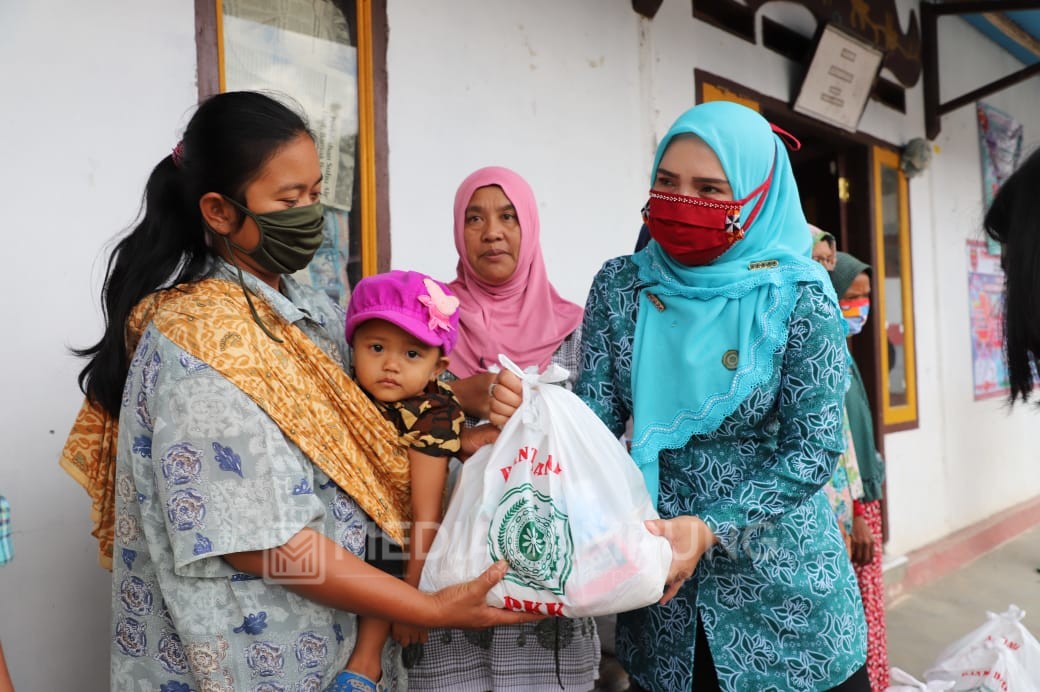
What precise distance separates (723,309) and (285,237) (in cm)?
82

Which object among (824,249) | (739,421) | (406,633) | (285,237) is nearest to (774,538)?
(739,421)

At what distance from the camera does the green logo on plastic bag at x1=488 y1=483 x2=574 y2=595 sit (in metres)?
1.24

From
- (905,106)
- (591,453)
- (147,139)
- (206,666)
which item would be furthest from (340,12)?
(905,106)

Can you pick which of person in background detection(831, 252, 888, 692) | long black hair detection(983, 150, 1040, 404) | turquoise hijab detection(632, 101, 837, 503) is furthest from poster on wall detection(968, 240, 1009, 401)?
turquoise hijab detection(632, 101, 837, 503)

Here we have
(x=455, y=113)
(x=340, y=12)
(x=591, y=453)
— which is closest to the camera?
(x=591, y=453)

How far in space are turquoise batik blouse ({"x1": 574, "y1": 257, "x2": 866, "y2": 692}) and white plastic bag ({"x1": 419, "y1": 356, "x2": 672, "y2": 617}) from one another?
0.53 feet

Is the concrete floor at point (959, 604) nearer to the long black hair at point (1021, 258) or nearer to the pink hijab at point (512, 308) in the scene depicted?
the long black hair at point (1021, 258)

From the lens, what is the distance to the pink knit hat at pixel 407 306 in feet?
5.09

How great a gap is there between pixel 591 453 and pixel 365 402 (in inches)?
17.0

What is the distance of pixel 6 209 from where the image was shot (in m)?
1.80

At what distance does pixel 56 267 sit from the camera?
189cm

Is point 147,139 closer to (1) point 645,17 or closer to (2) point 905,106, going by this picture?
(1) point 645,17

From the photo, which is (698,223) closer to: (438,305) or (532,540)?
(438,305)

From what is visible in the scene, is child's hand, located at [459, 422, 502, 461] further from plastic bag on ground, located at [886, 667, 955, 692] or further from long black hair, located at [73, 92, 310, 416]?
plastic bag on ground, located at [886, 667, 955, 692]
